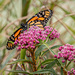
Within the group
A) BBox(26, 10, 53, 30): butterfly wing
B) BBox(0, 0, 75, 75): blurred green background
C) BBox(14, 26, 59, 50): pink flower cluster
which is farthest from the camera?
BBox(0, 0, 75, 75): blurred green background

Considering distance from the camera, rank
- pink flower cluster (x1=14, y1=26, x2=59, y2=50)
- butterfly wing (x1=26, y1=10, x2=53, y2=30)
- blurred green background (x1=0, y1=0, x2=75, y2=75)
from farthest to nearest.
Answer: blurred green background (x1=0, y1=0, x2=75, y2=75), butterfly wing (x1=26, y1=10, x2=53, y2=30), pink flower cluster (x1=14, y1=26, x2=59, y2=50)

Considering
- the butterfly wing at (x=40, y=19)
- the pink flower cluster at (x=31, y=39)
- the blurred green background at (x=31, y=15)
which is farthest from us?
the blurred green background at (x=31, y=15)

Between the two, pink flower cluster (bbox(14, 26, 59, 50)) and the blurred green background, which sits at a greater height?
the blurred green background

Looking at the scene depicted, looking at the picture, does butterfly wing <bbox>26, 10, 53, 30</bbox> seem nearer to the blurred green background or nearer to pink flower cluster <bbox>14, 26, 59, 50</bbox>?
the blurred green background

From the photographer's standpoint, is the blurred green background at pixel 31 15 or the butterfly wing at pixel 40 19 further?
the blurred green background at pixel 31 15

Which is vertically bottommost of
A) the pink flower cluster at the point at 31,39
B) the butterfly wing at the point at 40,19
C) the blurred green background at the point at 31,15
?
the pink flower cluster at the point at 31,39

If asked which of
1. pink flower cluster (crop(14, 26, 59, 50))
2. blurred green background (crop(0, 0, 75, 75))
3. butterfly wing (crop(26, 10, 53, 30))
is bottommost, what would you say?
pink flower cluster (crop(14, 26, 59, 50))

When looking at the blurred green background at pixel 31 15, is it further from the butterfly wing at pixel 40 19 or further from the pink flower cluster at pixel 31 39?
the pink flower cluster at pixel 31 39

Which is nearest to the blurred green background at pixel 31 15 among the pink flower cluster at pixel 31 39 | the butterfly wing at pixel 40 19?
the butterfly wing at pixel 40 19

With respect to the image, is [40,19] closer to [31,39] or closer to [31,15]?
[31,15]

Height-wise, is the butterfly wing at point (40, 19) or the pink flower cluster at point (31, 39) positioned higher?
the butterfly wing at point (40, 19)

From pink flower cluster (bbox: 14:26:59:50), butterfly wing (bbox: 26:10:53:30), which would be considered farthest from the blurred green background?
pink flower cluster (bbox: 14:26:59:50)

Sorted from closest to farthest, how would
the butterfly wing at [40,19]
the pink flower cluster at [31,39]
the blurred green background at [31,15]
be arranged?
the pink flower cluster at [31,39], the butterfly wing at [40,19], the blurred green background at [31,15]
